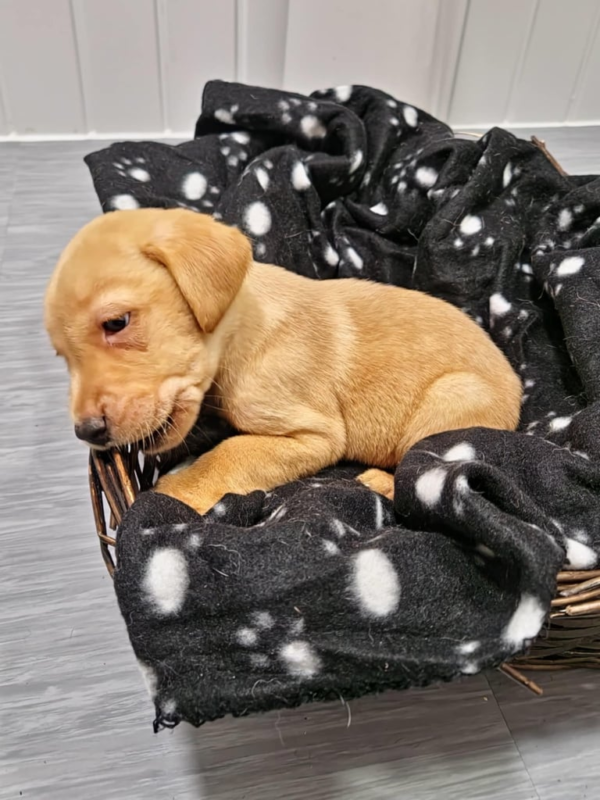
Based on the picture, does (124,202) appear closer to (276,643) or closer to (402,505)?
(402,505)

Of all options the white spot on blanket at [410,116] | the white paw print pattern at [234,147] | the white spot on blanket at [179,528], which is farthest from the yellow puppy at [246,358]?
the white spot on blanket at [410,116]

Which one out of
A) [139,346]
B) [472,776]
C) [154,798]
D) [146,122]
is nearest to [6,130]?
[146,122]

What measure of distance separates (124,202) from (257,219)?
11.5 inches

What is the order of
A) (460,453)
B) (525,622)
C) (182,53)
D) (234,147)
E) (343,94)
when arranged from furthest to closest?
(182,53) → (343,94) → (234,147) → (460,453) → (525,622)

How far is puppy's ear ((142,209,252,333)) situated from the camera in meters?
1.01

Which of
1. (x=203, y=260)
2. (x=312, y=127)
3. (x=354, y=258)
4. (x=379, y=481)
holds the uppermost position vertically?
(x=203, y=260)

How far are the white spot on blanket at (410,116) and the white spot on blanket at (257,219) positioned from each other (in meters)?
0.54

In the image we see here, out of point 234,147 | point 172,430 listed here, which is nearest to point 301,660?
point 172,430

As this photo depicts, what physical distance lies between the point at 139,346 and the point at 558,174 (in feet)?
4.05

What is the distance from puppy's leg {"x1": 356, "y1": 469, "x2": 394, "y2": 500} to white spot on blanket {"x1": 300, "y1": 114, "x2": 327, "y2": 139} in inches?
37.3

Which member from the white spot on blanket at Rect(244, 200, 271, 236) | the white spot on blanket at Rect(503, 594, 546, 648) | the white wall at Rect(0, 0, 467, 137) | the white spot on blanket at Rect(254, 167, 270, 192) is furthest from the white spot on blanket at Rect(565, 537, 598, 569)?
the white wall at Rect(0, 0, 467, 137)

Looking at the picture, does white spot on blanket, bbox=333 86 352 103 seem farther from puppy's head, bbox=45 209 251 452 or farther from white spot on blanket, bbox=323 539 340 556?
white spot on blanket, bbox=323 539 340 556

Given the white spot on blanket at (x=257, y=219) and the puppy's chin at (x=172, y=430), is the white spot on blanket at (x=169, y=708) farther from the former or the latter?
the white spot on blanket at (x=257, y=219)

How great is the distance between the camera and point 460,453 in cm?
114
